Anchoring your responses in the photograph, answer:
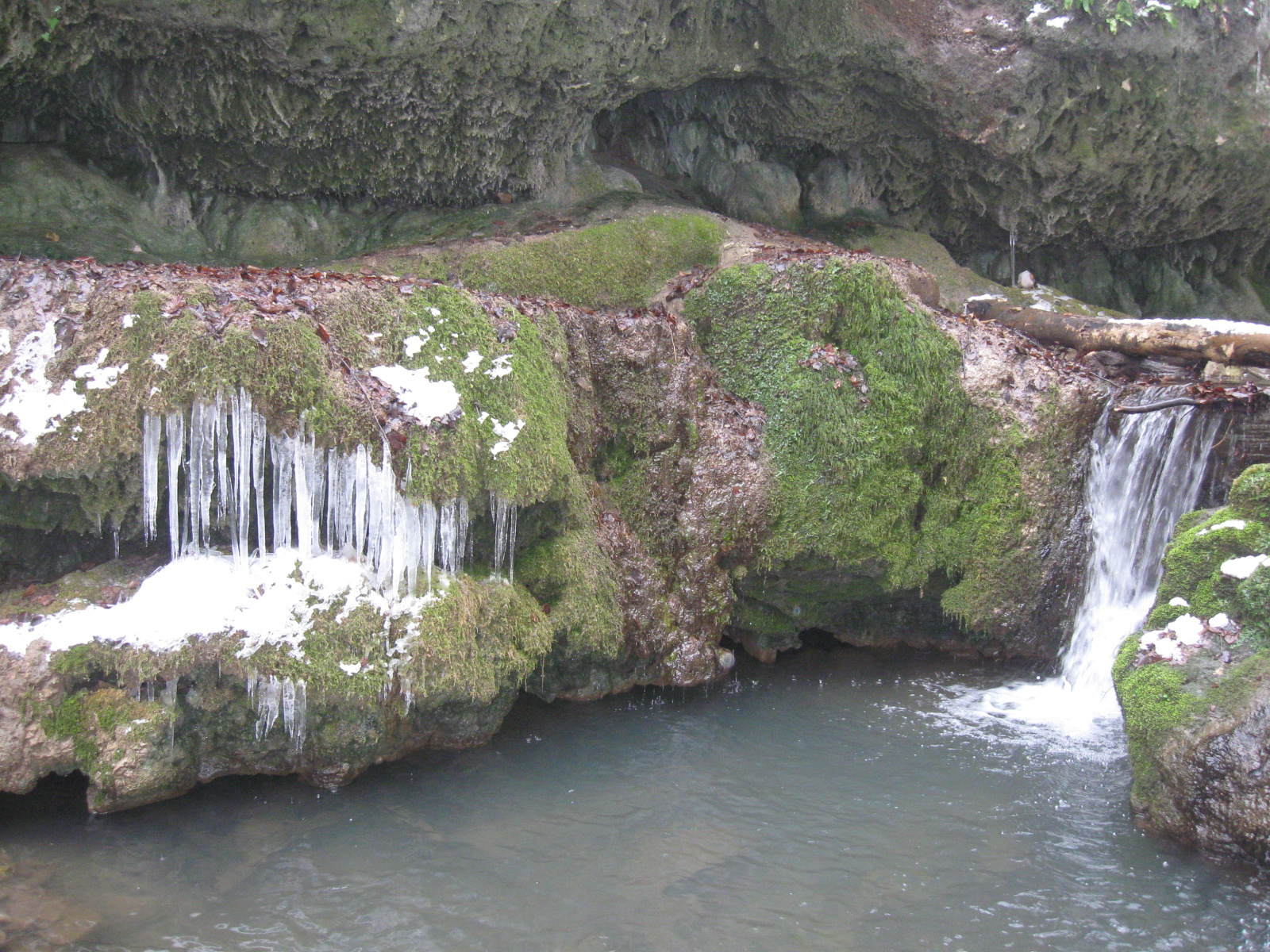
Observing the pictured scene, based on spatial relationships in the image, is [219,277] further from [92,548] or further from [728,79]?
[728,79]

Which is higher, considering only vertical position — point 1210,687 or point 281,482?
point 281,482

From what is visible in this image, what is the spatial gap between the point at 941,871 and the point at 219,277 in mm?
6397

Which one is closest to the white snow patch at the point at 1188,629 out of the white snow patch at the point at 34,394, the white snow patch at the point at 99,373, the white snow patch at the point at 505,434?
the white snow patch at the point at 505,434

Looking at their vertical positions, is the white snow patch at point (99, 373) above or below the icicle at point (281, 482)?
above

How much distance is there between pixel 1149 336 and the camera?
29.1 ft

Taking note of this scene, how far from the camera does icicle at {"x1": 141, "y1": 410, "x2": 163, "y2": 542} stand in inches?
232

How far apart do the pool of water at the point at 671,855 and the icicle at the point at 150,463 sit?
6.51ft

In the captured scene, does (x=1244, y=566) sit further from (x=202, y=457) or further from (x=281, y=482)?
(x=202, y=457)

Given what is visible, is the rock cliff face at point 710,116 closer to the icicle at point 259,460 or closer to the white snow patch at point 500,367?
the white snow patch at point 500,367

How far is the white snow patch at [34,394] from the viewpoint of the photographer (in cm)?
573

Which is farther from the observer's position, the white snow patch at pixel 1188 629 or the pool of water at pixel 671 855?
the white snow patch at pixel 1188 629

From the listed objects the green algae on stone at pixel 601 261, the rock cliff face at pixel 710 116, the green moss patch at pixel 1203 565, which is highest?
the rock cliff face at pixel 710 116

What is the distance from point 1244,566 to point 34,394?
7869 mm

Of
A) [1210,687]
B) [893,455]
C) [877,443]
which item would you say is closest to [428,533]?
[877,443]
